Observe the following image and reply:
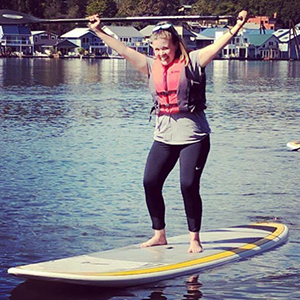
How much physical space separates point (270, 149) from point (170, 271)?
9.69m

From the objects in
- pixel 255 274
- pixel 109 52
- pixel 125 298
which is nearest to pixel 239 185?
pixel 255 274

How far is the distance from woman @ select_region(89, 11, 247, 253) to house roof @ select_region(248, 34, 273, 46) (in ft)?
500

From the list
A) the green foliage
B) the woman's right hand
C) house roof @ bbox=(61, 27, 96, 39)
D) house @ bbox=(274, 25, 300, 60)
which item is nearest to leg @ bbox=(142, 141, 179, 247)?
the woman's right hand

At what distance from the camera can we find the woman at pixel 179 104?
284 inches

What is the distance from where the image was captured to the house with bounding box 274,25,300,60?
162625 mm

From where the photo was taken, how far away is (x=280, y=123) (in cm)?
2280

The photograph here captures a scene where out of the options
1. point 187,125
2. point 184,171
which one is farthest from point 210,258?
point 187,125

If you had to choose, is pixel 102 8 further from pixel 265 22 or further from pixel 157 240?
pixel 157 240

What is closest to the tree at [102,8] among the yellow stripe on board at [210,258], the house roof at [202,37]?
the house roof at [202,37]

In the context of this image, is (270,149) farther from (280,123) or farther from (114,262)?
(114,262)

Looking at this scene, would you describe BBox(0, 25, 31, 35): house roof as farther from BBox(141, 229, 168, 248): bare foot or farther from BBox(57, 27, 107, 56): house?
BBox(141, 229, 168, 248): bare foot

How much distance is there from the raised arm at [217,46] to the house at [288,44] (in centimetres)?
15618

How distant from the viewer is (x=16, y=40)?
151 m

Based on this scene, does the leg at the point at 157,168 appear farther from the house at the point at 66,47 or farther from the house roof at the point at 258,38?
the house roof at the point at 258,38
